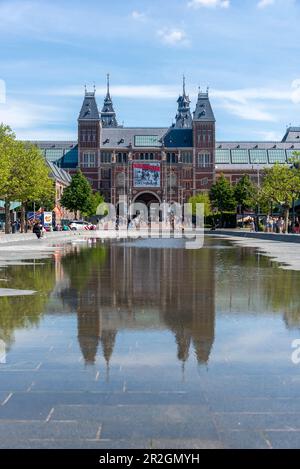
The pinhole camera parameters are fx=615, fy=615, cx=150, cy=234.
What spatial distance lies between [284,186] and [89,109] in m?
92.7

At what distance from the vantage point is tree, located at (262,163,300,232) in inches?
2142

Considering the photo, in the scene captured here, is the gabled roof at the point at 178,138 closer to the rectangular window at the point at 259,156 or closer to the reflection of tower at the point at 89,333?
the rectangular window at the point at 259,156

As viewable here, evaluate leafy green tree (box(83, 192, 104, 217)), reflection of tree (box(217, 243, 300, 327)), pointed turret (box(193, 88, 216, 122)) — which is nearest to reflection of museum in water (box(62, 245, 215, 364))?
reflection of tree (box(217, 243, 300, 327))

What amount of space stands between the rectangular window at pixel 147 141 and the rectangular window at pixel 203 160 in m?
11.0

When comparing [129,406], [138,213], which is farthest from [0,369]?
[138,213]

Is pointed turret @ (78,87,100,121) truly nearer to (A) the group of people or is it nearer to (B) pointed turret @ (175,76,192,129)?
(B) pointed turret @ (175,76,192,129)

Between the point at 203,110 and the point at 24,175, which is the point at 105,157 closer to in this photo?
the point at 203,110

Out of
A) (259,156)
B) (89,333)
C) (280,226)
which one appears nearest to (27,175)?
(280,226)

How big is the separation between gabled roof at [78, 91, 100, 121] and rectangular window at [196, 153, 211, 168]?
81.7 ft

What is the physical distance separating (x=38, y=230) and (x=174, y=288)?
34.3 meters

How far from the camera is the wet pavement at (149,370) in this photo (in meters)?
4.18

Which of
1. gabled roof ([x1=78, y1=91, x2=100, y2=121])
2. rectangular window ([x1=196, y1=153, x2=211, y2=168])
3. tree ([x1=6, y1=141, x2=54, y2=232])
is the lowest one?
tree ([x1=6, y1=141, x2=54, y2=232])

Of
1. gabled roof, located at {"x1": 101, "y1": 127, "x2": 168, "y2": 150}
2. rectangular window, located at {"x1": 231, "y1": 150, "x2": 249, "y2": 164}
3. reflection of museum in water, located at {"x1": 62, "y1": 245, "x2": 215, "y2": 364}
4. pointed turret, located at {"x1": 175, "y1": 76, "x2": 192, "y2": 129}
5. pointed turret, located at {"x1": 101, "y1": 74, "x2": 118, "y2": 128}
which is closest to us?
reflection of museum in water, located at {"x1": 62, "y1": 245, "x2": 215, "y2": 364}

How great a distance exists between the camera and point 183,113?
16338 centimetres
